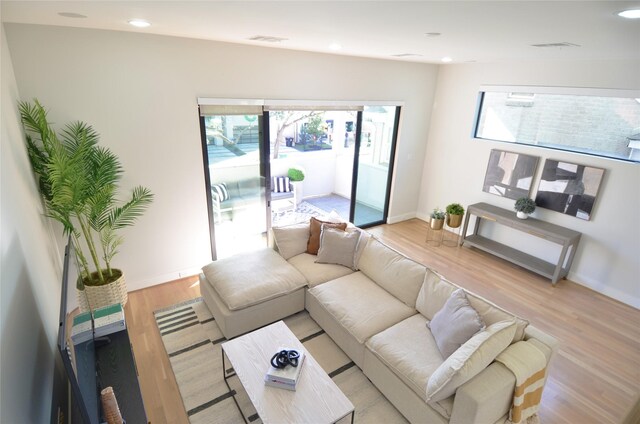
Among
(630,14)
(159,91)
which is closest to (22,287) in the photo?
(159,91)

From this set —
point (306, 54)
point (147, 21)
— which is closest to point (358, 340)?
point (147, 21)

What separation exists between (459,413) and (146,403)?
2.24 metres

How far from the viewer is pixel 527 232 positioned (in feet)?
14.7

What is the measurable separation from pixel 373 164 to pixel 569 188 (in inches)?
107

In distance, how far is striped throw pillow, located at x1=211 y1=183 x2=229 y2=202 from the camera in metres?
4.22

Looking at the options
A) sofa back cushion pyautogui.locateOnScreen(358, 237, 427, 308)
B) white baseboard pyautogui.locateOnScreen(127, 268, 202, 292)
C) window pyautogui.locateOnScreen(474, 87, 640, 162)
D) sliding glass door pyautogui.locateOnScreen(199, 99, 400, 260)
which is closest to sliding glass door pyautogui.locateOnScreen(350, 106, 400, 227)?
sliding glass door pyautogui.locateOnScreen(199, 99, 400, 260)

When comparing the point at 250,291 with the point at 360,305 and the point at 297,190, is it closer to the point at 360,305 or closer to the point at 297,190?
the point at 360,305

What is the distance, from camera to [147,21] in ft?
8.06

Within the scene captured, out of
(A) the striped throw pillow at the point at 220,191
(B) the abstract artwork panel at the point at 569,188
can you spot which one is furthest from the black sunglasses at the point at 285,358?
(B) the abstract artwork panel at the point at 569,188

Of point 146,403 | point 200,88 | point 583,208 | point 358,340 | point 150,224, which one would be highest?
point 200,88

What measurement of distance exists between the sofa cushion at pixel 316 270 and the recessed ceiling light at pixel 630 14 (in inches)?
110

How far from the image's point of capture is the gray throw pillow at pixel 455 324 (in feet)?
7.88

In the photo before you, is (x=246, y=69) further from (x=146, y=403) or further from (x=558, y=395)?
(x=558, y=395)

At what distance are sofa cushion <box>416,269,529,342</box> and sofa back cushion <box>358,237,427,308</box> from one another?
0.09 m
